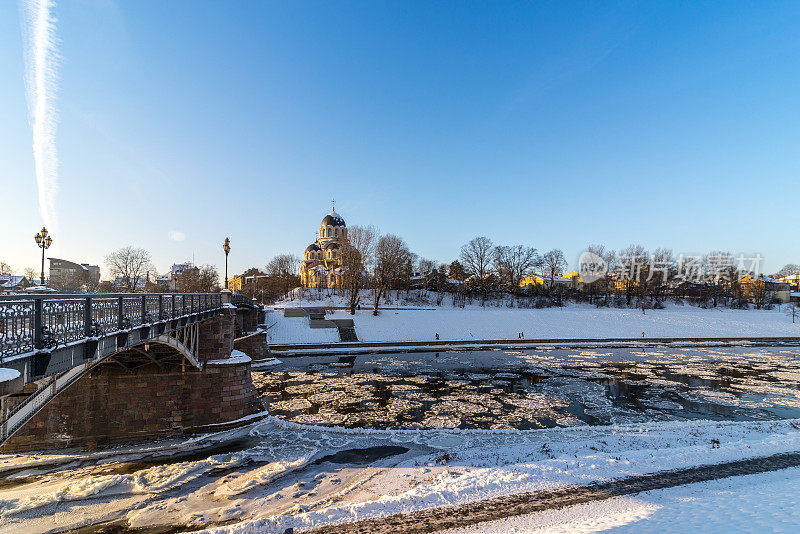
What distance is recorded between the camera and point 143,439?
51.9 ft

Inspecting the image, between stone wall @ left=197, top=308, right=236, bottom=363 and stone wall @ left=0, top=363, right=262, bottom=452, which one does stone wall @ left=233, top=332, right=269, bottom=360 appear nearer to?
stone wall @ left=197, top=308, right=236, bottom=363

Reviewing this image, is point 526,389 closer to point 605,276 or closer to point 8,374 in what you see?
point 8,374

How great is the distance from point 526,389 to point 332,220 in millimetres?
79379

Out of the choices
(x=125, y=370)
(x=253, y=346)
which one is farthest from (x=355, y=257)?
(x=125, y=370)

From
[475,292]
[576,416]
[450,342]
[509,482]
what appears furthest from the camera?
[475,292]

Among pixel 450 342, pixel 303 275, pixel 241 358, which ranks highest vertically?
pixel 303 275

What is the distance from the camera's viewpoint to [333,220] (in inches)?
3841

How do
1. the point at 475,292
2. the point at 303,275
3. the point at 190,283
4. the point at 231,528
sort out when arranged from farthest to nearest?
the point at 303,275 < the point at 475,292 < the point at 190,283 < the point at 231,528

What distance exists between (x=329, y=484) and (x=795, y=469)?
1333cm

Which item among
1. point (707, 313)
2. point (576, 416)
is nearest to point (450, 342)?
point (576, 416)

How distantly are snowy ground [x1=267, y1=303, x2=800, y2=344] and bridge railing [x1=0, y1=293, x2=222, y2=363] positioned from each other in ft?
103

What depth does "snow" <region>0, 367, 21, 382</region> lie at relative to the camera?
5.32 metres

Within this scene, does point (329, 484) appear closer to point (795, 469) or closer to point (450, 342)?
point (795, 469)

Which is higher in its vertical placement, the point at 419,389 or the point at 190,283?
the point at 190,283
